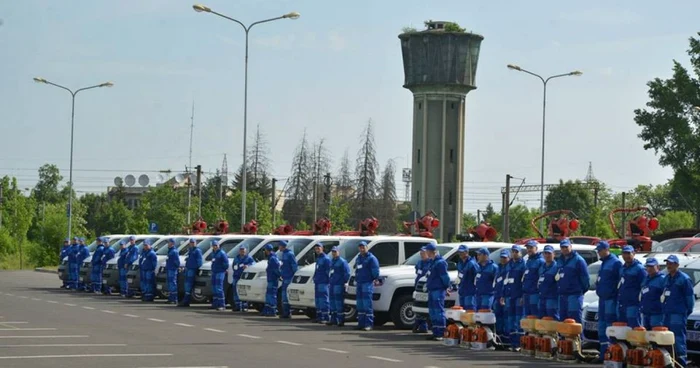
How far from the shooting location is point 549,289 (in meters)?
19.5

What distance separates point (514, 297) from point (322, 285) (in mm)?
6029

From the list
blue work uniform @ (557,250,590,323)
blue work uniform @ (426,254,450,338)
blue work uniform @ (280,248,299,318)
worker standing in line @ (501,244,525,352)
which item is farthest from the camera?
blue work uniform @ (280,248,299,318)

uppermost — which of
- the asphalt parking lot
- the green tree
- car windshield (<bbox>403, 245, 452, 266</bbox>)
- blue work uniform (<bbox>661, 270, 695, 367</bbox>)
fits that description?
the green tree

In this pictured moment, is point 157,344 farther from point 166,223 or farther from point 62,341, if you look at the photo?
point 166,223

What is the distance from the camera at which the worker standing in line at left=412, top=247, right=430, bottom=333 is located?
22578 millimetres

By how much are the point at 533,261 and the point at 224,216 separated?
192 feet

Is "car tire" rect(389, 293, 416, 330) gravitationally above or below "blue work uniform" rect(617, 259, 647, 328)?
below

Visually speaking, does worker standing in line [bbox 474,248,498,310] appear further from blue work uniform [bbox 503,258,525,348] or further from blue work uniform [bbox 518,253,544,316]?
blue work uniform [bbox 518,253,544,316]

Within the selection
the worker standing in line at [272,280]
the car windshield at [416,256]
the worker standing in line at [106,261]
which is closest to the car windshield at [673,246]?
the car windshield at [416,256]

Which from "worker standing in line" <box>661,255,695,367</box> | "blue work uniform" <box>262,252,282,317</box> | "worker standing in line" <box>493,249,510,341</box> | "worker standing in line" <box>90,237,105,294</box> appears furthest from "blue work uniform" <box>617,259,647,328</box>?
"worker standing in line" <box>90,237,105,294</box>

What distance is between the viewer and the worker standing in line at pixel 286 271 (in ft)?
90.2

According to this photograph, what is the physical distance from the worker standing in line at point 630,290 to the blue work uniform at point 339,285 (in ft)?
27.1

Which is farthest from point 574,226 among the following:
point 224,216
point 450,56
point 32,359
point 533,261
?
point 450,56

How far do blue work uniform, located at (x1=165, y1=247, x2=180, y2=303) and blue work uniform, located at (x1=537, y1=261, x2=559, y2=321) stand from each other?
13.7 meters
